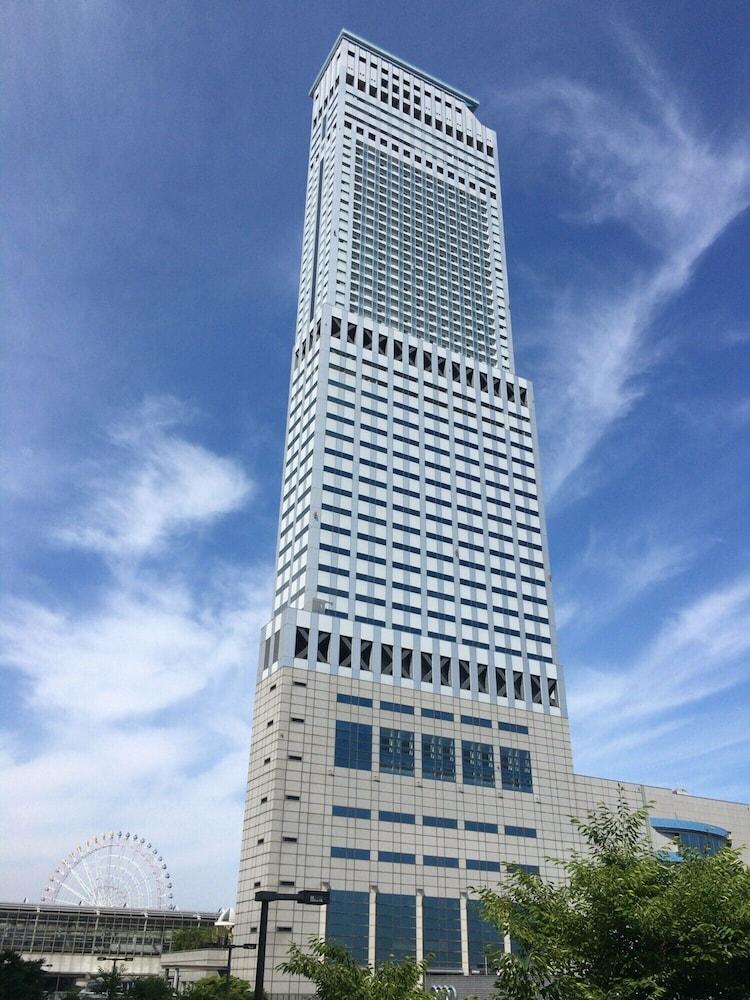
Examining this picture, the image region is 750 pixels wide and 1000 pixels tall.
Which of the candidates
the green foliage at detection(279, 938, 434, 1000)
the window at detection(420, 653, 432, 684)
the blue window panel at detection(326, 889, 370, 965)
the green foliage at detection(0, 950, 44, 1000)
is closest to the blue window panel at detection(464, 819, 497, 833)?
the blue window panel at detection(326, 889, 370, 965)

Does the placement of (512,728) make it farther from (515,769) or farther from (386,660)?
(386,660)

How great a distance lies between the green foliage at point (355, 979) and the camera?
82.6 ft

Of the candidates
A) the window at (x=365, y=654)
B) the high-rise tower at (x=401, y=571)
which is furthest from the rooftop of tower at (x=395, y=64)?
the window at (x=365, y=654)

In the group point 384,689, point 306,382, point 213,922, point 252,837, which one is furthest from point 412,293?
point 213,922

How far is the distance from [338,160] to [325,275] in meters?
22.1

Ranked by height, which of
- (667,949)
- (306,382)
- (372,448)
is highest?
(306,382)

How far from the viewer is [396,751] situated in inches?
3543

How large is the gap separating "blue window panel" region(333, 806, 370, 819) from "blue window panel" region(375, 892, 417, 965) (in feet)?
24.8

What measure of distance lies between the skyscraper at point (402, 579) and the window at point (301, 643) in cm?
22

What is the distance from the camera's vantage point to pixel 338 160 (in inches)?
5177

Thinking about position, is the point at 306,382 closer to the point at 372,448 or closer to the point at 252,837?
the point at 372,448

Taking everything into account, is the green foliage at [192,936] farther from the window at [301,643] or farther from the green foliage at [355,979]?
the green foliage at [355,979]

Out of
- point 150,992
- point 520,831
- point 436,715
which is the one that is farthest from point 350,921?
point 436,715

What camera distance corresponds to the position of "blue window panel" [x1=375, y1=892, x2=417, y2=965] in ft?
262
